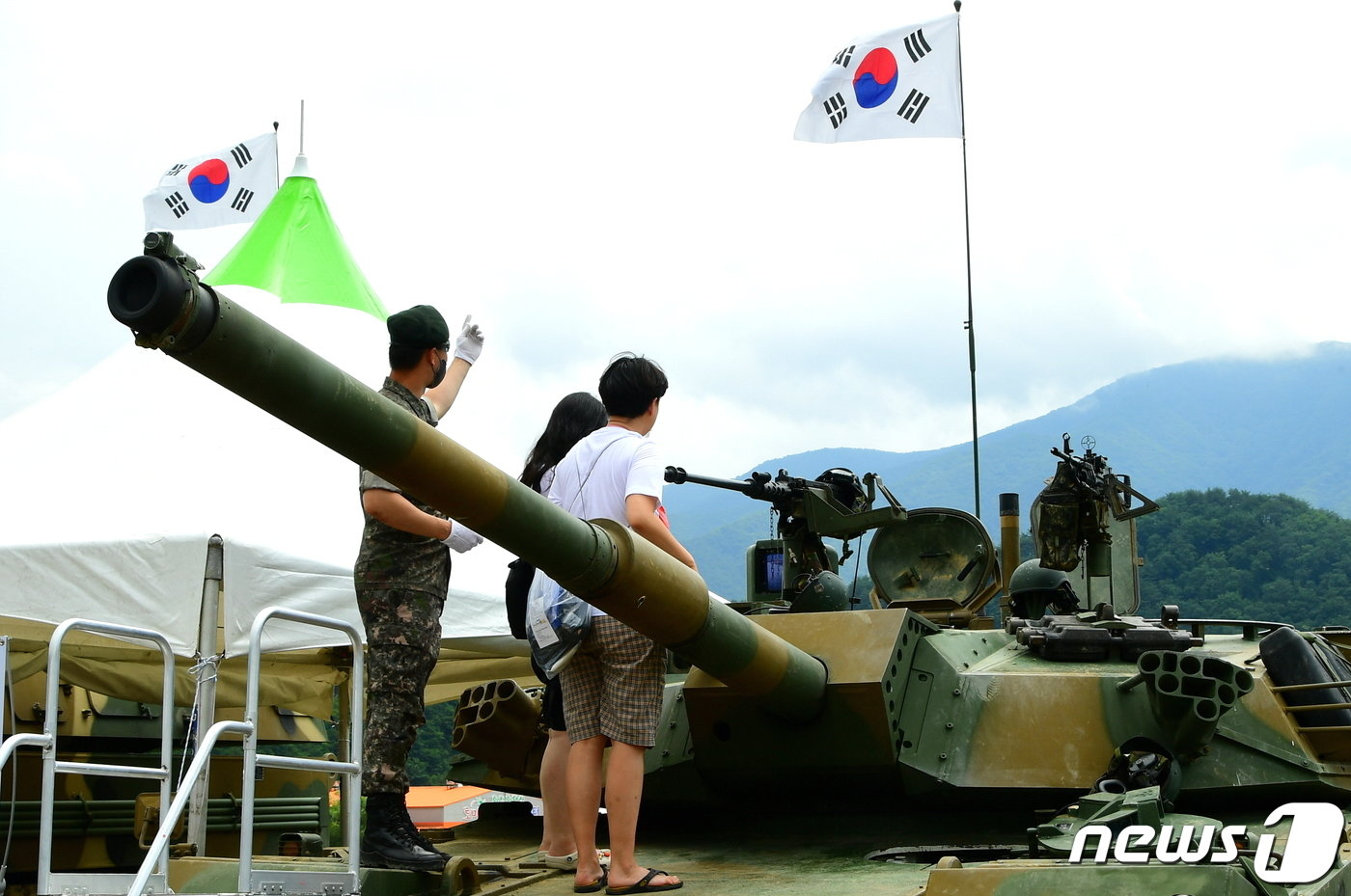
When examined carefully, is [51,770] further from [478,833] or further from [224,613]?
[224,613]

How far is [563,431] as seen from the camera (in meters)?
6.75

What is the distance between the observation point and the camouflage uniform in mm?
5988

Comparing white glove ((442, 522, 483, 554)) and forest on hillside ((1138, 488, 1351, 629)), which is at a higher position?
forest on hillside ((1138, 488, 1351, 629))

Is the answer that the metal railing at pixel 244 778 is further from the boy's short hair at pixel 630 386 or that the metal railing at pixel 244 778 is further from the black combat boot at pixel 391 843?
the boy's short hair at pixel 630 386

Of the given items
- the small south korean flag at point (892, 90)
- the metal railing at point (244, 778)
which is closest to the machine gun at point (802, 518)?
the metal railing at point (244, 778)

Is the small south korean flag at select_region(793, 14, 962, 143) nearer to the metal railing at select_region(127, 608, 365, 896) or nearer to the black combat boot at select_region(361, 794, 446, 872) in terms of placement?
the black combat boot at select_region(361, 794, 446, 872)

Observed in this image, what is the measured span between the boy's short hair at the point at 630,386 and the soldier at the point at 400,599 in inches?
26.5

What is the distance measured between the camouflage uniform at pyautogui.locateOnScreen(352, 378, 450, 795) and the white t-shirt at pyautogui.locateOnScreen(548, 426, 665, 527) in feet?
1.91

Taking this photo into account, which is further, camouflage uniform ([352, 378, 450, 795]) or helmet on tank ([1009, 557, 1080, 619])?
helmet on tank ([1009, 557, 1080, 619])

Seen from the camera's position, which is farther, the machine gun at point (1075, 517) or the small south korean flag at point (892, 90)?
the small south korean flag at point (892, 90)

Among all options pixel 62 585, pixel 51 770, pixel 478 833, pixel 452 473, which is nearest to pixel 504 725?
pixel 478 833

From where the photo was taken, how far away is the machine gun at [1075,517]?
32.7 feet

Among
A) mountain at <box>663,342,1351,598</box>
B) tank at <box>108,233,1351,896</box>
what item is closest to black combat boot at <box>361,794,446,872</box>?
tank at <box>108,233,1351,896</box>

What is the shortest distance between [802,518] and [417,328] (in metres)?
3.48
